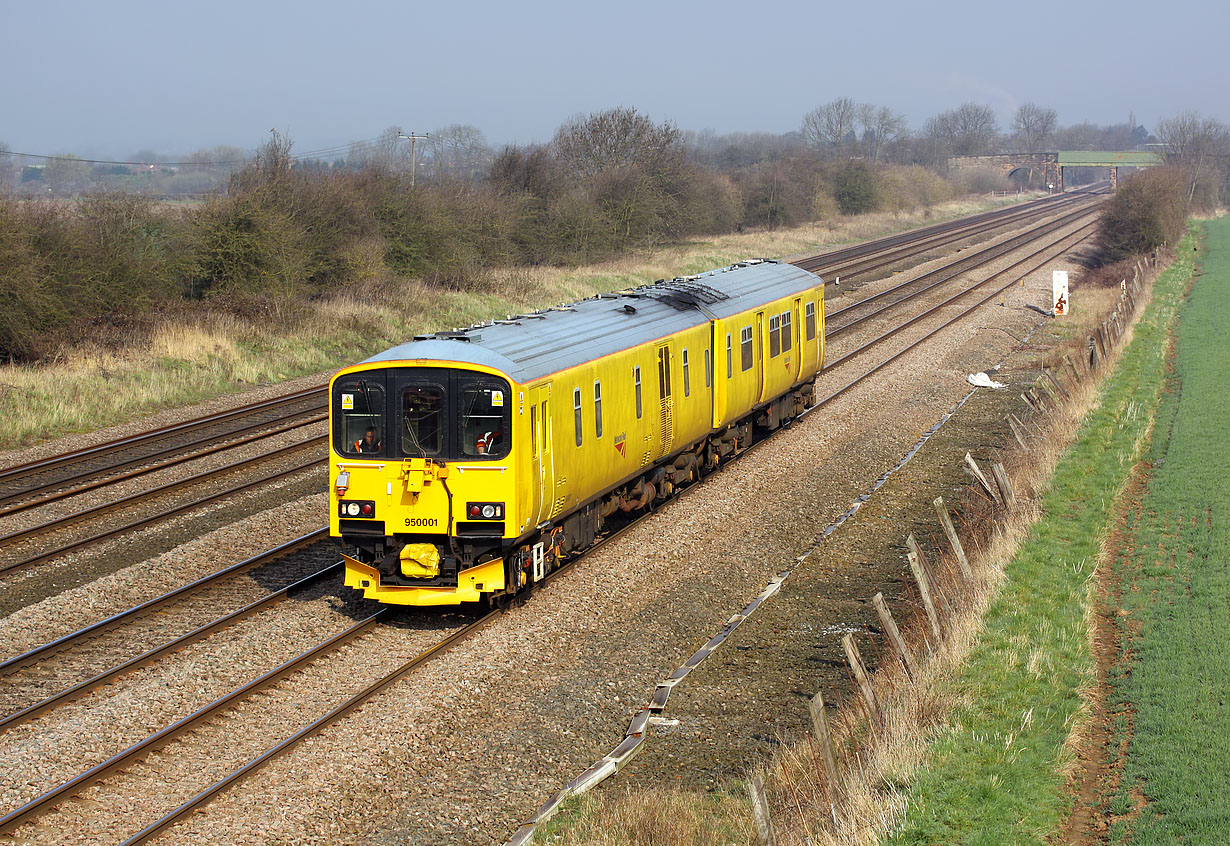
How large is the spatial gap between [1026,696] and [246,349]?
24.3 metres

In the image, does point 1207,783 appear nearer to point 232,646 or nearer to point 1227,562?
point 1227,562

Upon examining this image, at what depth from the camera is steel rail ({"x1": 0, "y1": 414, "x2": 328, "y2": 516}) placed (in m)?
18.0

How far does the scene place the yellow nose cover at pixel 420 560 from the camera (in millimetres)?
12602

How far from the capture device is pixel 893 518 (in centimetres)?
1731

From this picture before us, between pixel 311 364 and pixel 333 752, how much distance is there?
2218cm

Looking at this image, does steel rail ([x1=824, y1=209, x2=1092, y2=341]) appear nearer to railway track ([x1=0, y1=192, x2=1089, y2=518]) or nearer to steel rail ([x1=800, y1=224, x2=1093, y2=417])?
steel rail ([x1=800, y1=224, x2=1093, y2=417])

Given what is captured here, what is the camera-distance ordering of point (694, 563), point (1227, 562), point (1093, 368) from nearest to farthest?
1. point (1227, 562)
2. point (694, 563)
3. point (1093, 368)

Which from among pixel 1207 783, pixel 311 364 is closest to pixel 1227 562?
pixel 1207 783

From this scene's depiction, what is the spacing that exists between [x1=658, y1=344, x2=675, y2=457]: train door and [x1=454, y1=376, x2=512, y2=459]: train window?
4490 mm

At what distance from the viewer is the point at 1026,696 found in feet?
33.5

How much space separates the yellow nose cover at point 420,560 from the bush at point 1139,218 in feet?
163

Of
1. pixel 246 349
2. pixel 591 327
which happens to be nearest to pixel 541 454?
pixel 591 327

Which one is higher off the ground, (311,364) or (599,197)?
(599,197)

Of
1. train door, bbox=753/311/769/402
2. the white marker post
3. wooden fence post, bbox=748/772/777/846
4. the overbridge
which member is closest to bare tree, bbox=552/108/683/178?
the white marker post
